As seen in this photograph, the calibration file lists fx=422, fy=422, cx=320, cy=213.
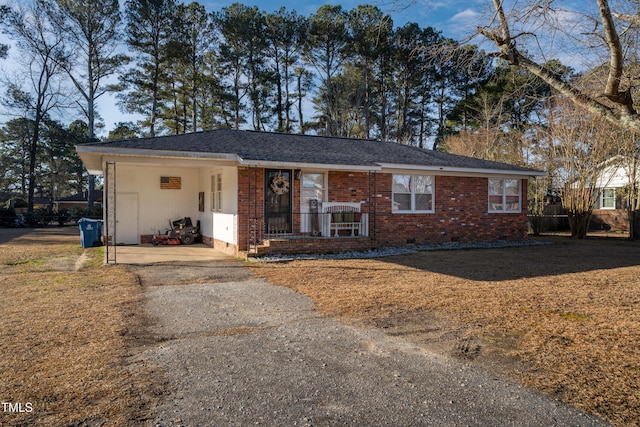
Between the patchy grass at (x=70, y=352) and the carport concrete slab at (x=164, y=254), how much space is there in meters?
2.47

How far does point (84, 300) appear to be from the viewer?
622cm

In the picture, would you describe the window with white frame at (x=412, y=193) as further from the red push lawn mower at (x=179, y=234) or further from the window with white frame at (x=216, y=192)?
the red push lawn mower at (x=179, y=234)

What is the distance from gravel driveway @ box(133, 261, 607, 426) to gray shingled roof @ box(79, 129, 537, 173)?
20.3 feet

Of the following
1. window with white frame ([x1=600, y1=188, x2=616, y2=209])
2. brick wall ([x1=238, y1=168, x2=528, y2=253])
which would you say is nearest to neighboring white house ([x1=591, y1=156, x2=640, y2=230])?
window with white frame ([x1=600, y1=188, x2=616, y2=209])

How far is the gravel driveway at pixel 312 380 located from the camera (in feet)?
9.38

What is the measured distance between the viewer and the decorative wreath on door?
1182 cm

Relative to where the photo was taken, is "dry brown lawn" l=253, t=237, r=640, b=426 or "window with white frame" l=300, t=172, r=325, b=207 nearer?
"dry brown lawn" l=253, t=237, r=640, b=426

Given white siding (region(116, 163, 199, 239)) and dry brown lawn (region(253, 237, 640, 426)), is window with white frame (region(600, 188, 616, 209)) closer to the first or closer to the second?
dry brown lawn (region(253, 237, 640, 426))

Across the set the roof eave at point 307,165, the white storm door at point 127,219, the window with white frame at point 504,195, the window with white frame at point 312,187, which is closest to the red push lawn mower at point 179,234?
the white storm door at point 127,219

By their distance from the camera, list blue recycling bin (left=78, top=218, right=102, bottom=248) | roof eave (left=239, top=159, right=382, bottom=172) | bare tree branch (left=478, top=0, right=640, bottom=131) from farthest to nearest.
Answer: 1. blue recycling bin (left=78, top=218, right=102, bottom=248)
2. roof eave (left=239, top=159, right=382, bottom=172)
3. bare tree branch (left=478, top=0, right=640, bottom=131)

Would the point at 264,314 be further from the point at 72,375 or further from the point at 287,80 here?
the point at 287,80

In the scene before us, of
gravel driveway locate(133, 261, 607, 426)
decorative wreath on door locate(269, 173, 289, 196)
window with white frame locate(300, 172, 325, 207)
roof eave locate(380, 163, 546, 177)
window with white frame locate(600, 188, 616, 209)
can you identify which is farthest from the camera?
window with white frame locate(600, 188, 616, 209)

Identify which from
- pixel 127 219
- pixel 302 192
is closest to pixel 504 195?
pixel 302 192

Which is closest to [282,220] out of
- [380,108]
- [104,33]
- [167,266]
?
[167,266]
